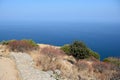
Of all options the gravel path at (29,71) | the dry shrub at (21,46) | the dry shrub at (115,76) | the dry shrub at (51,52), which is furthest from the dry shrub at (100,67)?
the dry shrub at (21,46)

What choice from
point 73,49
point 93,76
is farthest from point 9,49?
point 93,76

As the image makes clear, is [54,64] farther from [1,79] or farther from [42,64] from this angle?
[1,79]

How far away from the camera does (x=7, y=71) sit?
420 inches

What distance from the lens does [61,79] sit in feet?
35.7

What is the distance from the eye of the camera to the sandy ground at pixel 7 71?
31.7ft

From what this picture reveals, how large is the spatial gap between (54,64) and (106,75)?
316cm

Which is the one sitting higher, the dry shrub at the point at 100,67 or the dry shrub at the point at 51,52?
the dry shrub at the point at 51,52

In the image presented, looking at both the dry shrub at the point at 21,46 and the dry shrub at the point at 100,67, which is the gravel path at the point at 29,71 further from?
the dry shrub at the point at 100,67

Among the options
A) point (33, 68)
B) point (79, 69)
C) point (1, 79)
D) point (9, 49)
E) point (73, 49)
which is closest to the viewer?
point (1, 79)

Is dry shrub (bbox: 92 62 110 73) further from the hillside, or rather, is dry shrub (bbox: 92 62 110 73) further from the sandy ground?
the sandy ground

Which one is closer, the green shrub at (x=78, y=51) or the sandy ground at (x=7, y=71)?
the sandy ground at (x=7, y=71)

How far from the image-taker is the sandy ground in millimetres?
9677

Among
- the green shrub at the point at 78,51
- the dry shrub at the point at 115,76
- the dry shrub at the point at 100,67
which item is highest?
the green shrub at the point at 78,51

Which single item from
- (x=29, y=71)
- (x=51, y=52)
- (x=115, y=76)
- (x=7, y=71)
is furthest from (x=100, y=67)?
(x=7, y=71)
